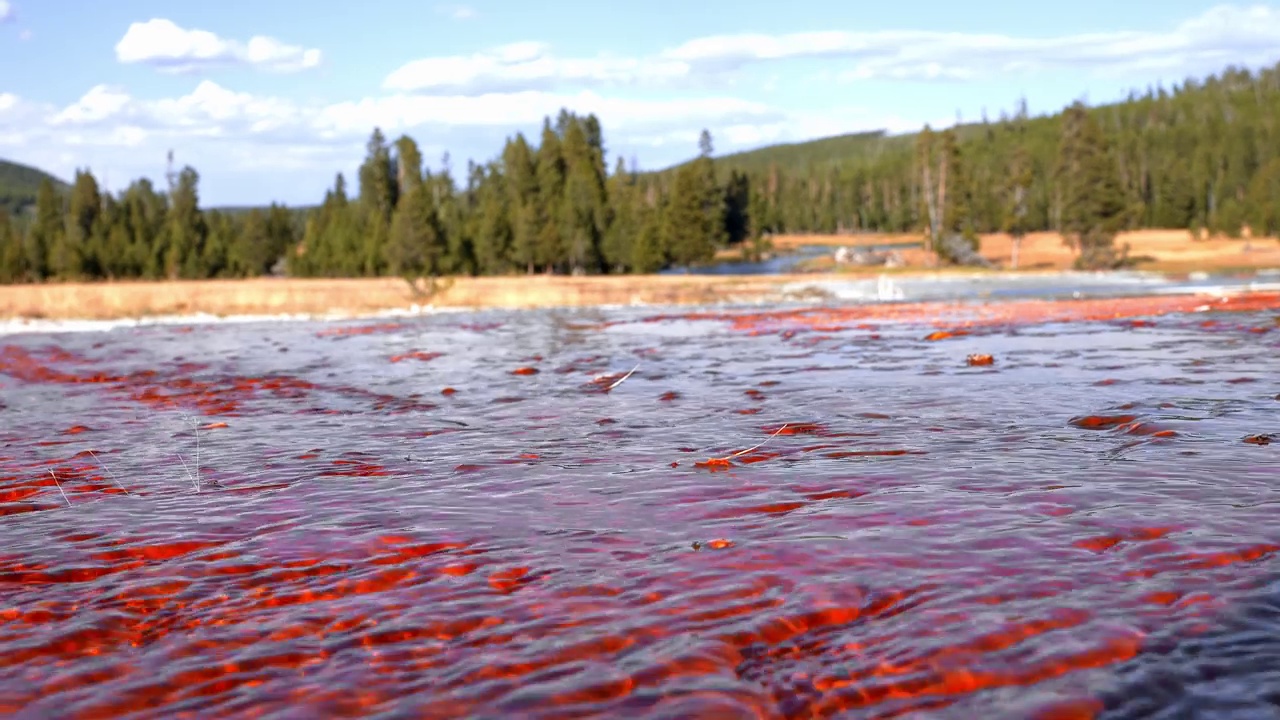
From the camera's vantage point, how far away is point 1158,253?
94750 mm

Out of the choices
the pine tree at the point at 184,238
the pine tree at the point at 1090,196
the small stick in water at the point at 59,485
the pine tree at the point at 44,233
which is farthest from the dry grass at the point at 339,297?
the pine tree at the point at 44,233

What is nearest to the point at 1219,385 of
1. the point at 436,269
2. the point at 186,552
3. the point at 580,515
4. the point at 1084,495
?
the point at 1084,495

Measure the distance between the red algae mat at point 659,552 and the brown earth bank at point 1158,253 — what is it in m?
71.2

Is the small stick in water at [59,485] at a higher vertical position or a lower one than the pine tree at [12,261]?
lower

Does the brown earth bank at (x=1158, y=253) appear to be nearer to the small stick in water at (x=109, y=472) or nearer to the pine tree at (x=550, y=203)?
the pine tree at (x=550, y=203)

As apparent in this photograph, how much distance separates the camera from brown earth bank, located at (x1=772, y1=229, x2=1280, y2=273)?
8121 centimetres

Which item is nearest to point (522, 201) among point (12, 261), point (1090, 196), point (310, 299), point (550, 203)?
point (550, 203)

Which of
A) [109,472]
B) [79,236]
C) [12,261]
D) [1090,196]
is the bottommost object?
[109,472]

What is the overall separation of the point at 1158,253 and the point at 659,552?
9985 centimetres

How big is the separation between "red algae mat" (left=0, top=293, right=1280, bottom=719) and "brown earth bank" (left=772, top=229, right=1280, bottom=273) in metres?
71.2

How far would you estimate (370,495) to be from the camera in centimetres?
A: 783

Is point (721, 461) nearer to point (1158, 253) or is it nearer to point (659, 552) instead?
point (659, 552)

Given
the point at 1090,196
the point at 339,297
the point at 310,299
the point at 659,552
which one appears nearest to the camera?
the point at 659,552

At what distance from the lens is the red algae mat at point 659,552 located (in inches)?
168
